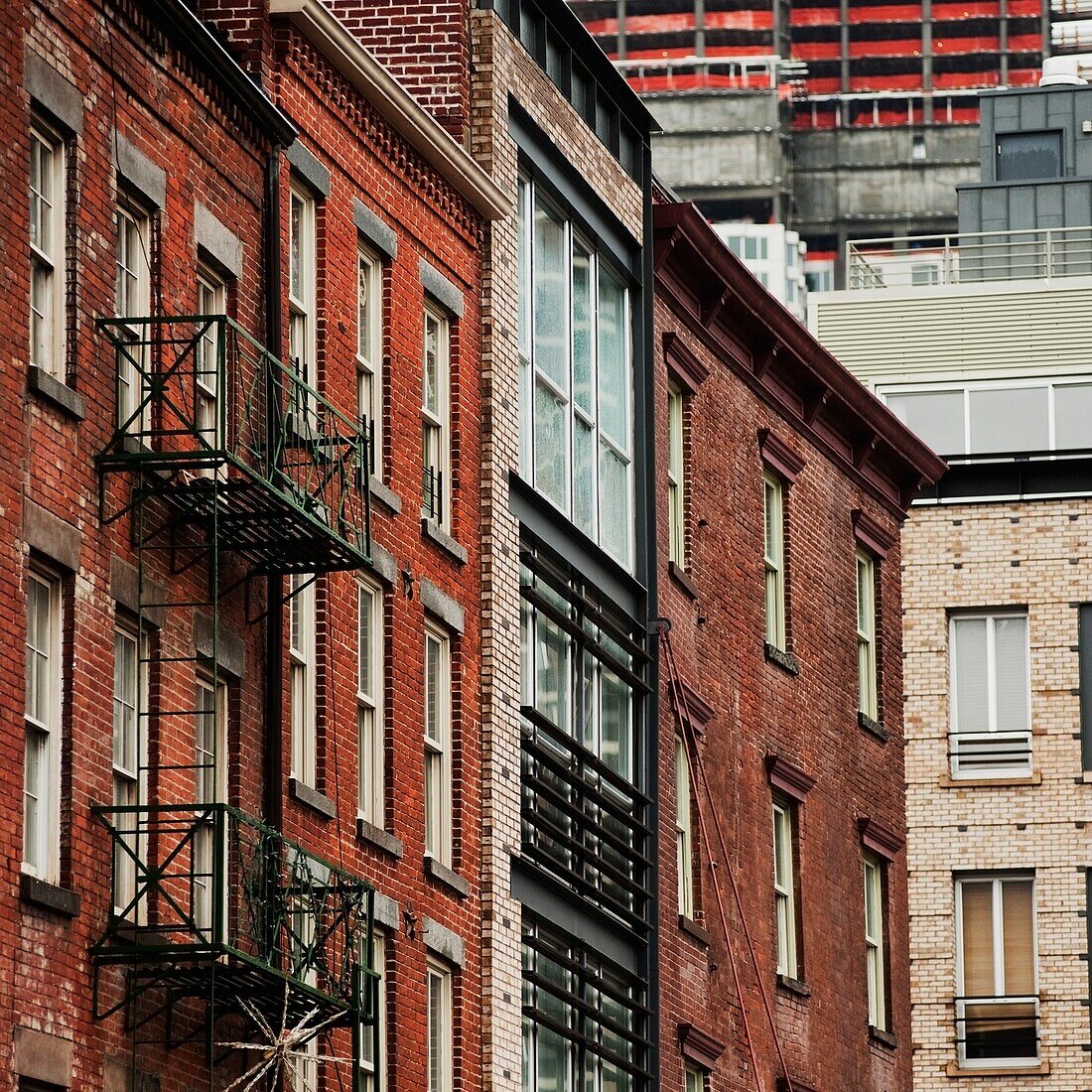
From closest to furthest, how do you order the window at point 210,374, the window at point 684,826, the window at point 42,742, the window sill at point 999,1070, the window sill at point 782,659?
the window at point 42,742
the window at point 210,374
the window at point 684,826
the window sill at point 782,659
the window sill at point 999,1070

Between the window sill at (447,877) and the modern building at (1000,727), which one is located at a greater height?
the modern building at (1000,727)

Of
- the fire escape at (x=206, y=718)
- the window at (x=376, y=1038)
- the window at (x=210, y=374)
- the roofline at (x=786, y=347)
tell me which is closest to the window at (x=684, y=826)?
the roofline at (x=786, y=347)

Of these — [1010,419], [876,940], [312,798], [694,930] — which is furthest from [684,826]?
[1010,419]

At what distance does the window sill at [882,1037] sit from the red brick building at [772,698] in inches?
1.7

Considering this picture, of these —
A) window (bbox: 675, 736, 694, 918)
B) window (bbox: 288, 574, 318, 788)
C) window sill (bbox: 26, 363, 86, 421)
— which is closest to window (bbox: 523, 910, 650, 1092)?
window (bbox: 675, 736, 694, 918)

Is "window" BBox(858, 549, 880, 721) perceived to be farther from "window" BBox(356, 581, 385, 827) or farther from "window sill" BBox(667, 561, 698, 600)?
"window" BBox(356, 581, 385, 827)

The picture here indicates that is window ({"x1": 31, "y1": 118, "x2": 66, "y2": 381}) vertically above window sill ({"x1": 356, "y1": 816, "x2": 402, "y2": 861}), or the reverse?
window ({"x1": 31, "y1": 118, "x2": 66, "y2": 381})

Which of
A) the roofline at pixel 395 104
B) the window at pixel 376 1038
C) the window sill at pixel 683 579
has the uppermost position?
the roofline at pixel 395 104

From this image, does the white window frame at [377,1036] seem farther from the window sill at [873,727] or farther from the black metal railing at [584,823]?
the window sill at [873,727]

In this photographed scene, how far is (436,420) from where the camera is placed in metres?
32.9

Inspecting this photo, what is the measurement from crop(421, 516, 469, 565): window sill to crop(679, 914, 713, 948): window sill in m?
7.82

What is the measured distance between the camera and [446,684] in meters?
32.5

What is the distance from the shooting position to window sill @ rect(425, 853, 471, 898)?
31344 millimetres

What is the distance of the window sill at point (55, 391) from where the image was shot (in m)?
23.5
